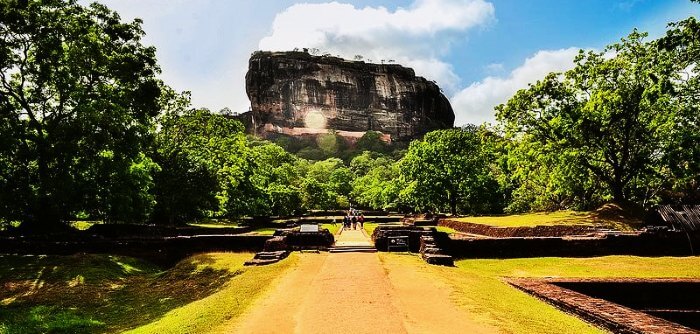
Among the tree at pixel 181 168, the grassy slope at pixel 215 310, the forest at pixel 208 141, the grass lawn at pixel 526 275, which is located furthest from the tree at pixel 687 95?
the tree at pixel 181 168

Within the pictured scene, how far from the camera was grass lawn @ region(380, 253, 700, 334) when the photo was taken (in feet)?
26.0

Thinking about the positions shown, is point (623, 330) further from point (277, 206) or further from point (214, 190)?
point (277, 206)

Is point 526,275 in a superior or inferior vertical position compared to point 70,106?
inferior

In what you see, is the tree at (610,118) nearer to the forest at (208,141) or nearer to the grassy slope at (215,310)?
the forest at (208,141)

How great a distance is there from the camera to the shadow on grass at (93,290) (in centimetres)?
1047

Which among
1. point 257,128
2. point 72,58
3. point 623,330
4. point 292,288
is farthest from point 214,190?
point 257,128

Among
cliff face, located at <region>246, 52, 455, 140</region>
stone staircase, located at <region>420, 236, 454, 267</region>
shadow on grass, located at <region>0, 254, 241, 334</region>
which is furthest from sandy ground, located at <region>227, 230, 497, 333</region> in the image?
cliff face, located at <region>246, 52, 455, 140</region>

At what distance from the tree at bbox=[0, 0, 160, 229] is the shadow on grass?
10.9ft

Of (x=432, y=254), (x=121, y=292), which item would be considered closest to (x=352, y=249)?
(x=432, y=254)

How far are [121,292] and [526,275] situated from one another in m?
13.6

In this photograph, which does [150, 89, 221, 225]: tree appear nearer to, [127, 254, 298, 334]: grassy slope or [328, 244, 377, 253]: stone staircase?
[328, 244, 377, 253]: stone staircase

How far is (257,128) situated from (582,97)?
126697mm

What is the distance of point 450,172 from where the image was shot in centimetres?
4116

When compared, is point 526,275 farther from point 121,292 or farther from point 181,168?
point 181,168
